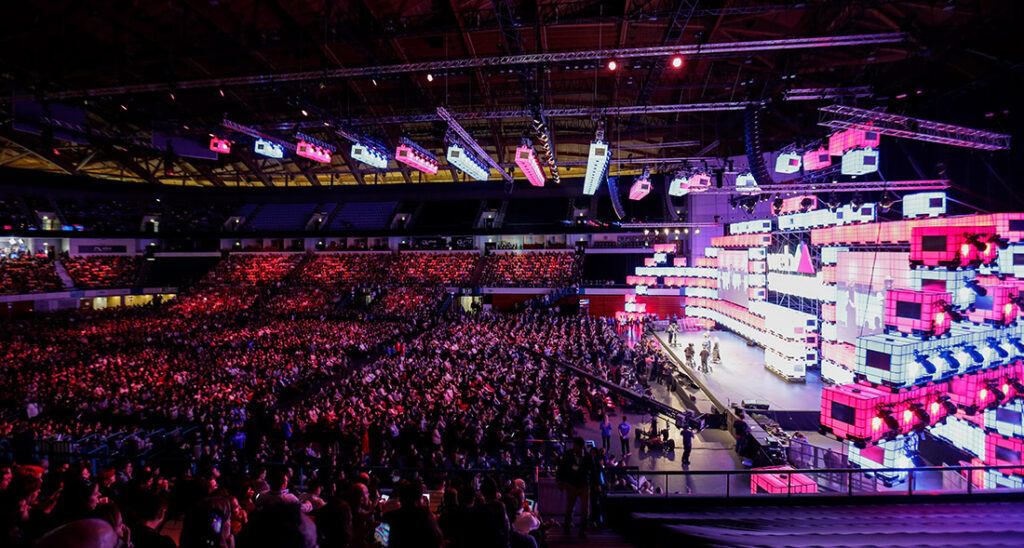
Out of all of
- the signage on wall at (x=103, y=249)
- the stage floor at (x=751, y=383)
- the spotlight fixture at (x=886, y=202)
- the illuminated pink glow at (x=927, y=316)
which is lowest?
the stage floor at (x=751, y=383)

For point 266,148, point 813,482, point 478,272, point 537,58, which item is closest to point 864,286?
point 813,482

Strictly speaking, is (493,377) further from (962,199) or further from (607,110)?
(962,199)

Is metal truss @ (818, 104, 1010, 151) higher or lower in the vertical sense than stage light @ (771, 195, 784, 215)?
higher

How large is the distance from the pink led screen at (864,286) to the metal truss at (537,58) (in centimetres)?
541

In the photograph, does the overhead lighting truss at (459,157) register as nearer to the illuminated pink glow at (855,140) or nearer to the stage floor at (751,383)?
the illuminated pink glow at (855,140)

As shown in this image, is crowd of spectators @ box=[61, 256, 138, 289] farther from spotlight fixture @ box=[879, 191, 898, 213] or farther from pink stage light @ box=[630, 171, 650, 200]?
spotlight fixture @ box=[879, 191, 898, 213]

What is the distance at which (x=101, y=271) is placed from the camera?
100 ft

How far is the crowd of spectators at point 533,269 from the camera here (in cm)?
2770

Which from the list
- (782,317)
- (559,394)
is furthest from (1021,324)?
(559,394)

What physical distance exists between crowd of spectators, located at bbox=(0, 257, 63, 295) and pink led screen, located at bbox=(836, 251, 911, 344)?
40.2m

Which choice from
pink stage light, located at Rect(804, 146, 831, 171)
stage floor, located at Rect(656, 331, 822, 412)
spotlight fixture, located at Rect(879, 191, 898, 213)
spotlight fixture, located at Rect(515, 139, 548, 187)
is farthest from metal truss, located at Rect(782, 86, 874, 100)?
stage floor, located at Rect(656, 331, 822, 412)

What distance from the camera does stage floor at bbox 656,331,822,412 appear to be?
1220 centimetres

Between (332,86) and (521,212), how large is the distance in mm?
16055

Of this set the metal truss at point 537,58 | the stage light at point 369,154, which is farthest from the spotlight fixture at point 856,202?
the stage light at point 369,154
